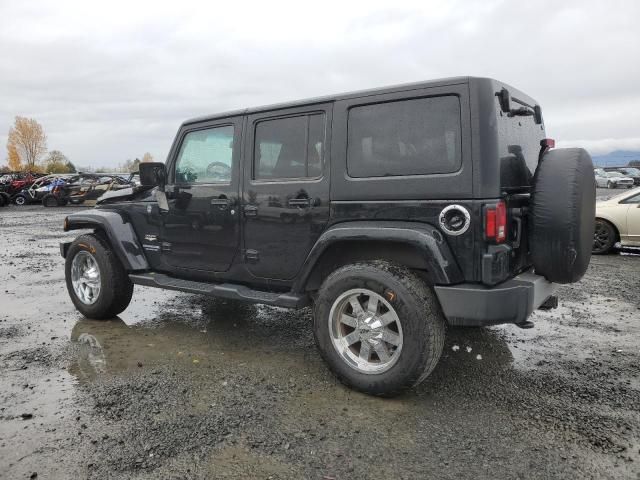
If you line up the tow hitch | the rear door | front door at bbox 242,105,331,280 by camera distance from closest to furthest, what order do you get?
front door at bbox 242,105,331,280, the tow hitch, the rear door

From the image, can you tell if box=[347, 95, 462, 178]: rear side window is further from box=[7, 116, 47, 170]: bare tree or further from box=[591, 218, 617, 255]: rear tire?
box=[7, 116, 47, 170]: bare tree

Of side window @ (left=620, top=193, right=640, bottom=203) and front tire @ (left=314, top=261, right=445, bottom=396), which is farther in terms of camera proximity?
side window @ (left=620, top=193, right=640, bottom=203)

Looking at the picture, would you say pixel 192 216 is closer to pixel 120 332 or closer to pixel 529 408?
pixel 120 332

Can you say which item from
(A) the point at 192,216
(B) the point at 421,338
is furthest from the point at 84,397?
(B) the point at 421,338

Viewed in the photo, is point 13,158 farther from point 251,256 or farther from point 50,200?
point 251,256

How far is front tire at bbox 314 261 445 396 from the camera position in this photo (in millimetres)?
3041

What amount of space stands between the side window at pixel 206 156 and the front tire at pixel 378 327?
1.60m

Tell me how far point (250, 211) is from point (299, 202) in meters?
0.52

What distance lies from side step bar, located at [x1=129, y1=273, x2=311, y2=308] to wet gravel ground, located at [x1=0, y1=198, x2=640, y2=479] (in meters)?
0.51

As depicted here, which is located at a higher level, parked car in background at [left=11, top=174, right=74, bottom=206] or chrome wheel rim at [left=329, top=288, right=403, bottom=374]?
parked car in background at [left=11, top=174, right=74, bottom=206]

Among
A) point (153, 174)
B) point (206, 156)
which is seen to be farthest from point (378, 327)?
point (153, 174)

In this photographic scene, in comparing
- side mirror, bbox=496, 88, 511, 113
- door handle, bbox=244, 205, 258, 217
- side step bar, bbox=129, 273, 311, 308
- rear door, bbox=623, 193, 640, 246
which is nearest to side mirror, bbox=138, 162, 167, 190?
side step bar, bbox=129, 273, 311, 308

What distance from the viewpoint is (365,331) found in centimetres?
330

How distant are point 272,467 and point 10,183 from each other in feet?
99.1
